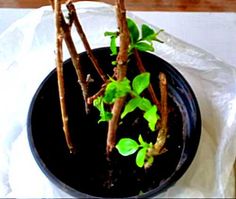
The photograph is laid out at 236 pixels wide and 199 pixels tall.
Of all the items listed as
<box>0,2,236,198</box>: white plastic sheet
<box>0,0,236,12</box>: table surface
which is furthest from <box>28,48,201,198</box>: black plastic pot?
<box>0,0,236,12</box>: table surface

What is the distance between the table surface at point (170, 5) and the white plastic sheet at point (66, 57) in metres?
0.22

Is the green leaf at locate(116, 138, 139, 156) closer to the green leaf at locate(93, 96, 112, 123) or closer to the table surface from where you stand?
A: the green leaf at locate(93, 96, 112, 123)

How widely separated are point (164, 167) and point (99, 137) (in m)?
0.10

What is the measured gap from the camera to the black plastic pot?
0.58 metres

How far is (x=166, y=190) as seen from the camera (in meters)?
0.56

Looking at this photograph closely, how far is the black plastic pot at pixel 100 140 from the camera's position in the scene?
585 mm

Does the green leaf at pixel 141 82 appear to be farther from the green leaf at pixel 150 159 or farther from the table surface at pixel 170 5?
the table surface at pixel 170 5

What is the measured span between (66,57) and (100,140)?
0.15m

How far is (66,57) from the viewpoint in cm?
72

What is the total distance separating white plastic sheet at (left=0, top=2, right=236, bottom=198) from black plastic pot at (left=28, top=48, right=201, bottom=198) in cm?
2

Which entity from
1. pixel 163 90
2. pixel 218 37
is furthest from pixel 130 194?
pixel 218 37

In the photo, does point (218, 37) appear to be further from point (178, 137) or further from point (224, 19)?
point (178, 137)

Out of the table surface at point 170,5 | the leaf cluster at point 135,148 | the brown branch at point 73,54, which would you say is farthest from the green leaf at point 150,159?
the table surface at point 170,5

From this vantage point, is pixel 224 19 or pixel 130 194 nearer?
pixel 130 194
